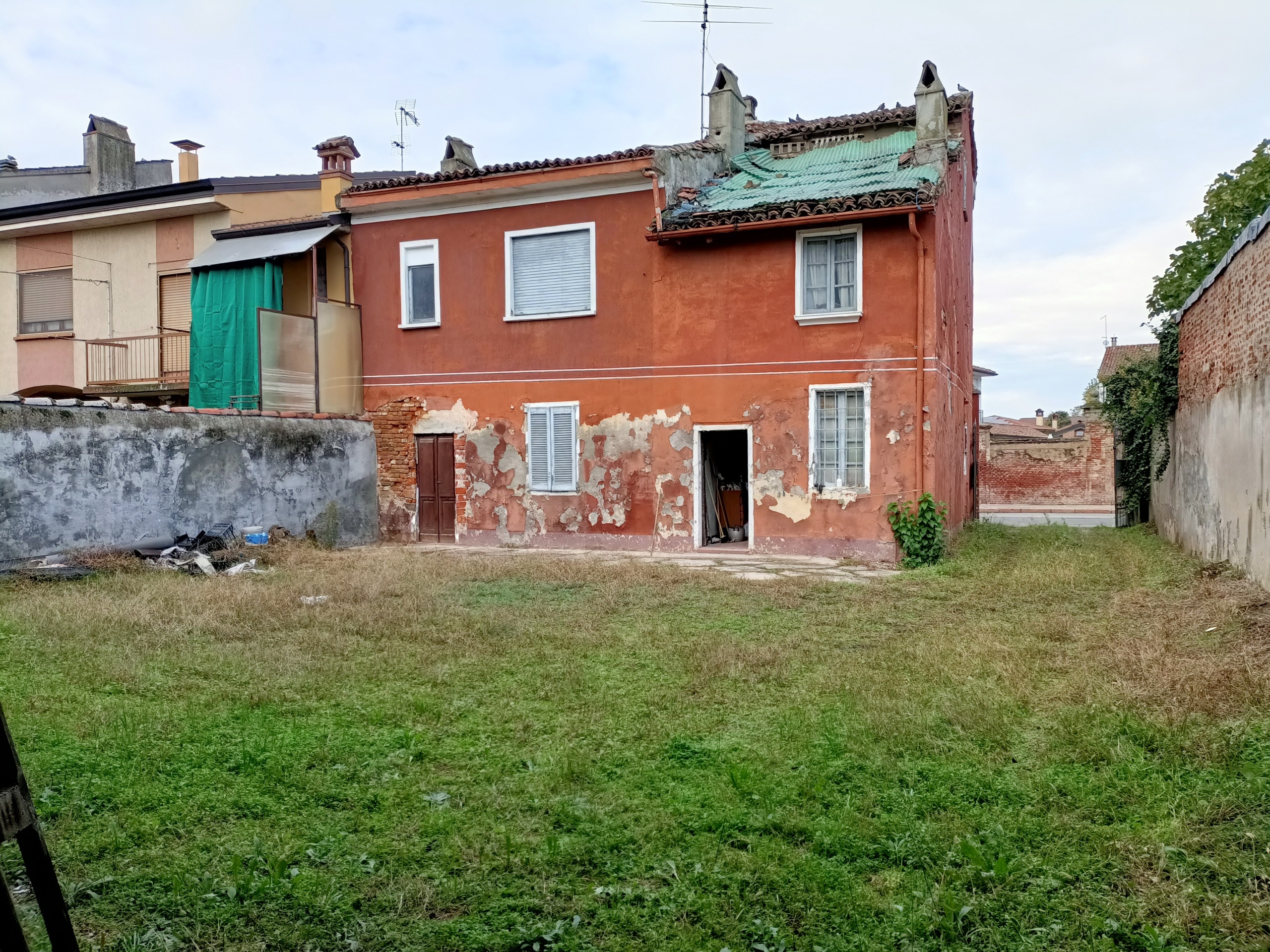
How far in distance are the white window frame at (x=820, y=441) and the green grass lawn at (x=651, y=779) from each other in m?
5.33

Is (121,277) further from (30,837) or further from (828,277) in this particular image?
(30,837)

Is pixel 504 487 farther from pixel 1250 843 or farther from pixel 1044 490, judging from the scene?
pixel 1044 490

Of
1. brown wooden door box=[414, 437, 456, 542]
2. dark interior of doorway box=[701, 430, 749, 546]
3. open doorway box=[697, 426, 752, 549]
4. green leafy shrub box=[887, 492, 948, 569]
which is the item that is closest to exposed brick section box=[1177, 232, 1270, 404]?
green leafy shrub box=[887, 492, 948, 569]

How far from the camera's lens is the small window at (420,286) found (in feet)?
54.1

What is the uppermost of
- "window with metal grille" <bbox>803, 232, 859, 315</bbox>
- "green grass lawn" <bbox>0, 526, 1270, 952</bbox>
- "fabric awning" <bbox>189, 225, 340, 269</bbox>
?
"fabric awning" <bbox>189, 225, 340, 269</bbox>

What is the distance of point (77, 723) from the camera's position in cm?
546

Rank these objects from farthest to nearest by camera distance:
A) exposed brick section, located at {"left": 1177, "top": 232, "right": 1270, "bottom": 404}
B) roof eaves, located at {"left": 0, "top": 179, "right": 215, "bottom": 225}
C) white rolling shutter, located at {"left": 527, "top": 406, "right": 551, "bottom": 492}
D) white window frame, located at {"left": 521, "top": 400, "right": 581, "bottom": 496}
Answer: roof eaves, located at {"left": 0, "top": 179, "right": 215, "bottom": 225}
white rolling shutter, located at {"left": 527, "top": 406, "right": 551, "bottom": 492}
white window frame, located at {"left": 521, "top": 400, "right": 581, "bottom": 496}
exposed brick section, located at {"left": 1177, "top": 232, "right": 1270, "bottom": 404}

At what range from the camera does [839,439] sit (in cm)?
1399

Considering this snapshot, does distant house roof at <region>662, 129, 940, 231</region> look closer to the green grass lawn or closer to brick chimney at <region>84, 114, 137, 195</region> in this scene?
the green grass lawn

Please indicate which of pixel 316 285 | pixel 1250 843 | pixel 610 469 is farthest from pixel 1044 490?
pixel 1250 843

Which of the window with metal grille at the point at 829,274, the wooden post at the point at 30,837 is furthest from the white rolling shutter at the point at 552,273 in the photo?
the wooden post at the point at 30,837

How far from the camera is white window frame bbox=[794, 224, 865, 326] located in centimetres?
1370

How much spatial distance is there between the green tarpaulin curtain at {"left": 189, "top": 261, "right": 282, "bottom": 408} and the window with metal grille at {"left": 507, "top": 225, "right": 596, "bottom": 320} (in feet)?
14.3

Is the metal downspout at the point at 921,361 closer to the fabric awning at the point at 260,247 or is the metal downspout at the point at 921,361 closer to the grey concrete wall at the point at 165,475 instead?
the grey concrete wall at the point at 165,475
